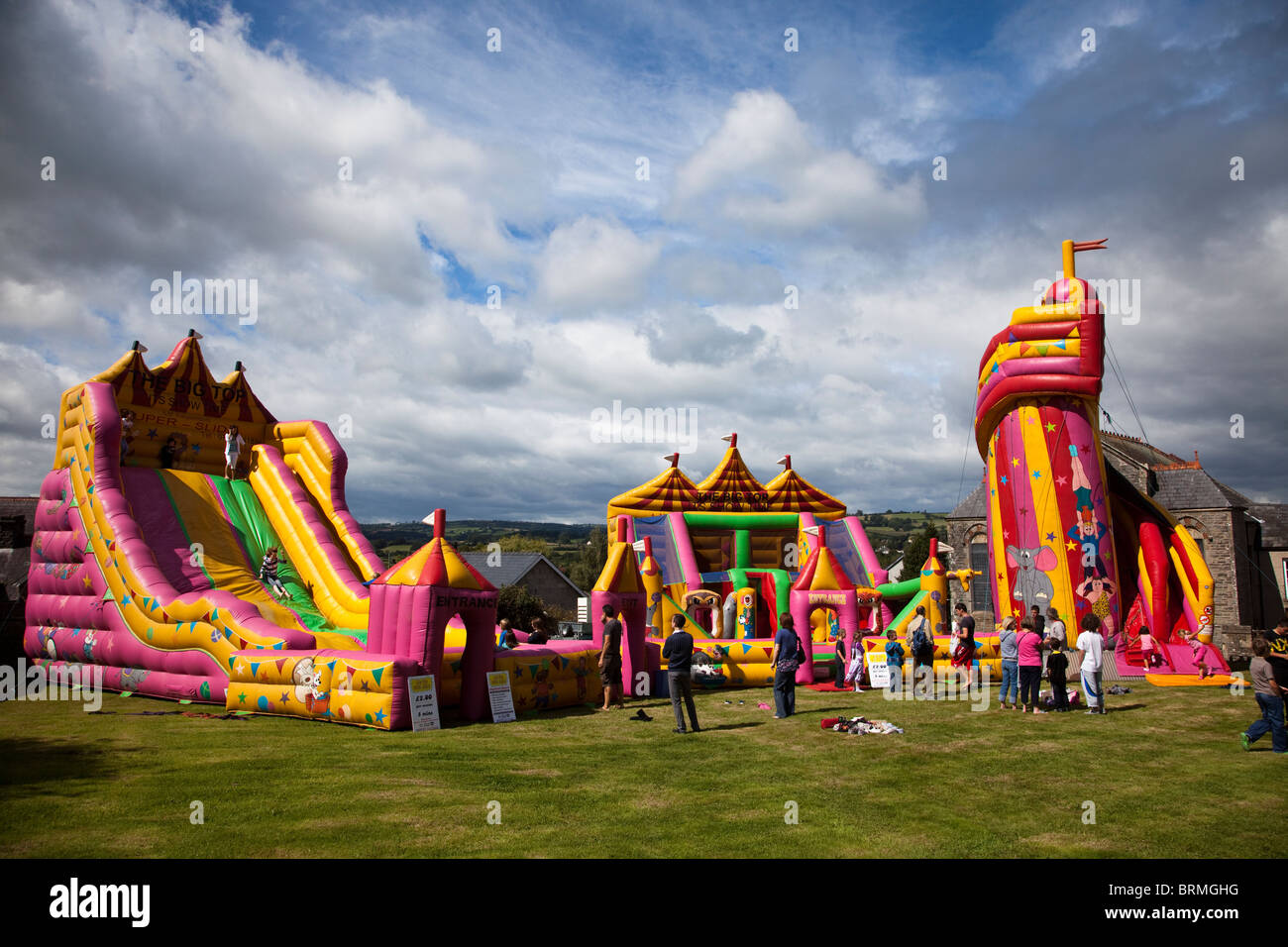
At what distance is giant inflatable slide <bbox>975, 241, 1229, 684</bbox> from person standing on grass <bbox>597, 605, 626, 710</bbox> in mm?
7962

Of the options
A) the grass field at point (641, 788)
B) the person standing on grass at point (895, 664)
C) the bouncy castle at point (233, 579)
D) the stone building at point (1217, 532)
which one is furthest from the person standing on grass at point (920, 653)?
the stone building at point (1217, 532)

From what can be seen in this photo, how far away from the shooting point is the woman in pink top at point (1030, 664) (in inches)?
437

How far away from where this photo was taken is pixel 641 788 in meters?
6.95

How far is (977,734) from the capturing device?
9.48 meters

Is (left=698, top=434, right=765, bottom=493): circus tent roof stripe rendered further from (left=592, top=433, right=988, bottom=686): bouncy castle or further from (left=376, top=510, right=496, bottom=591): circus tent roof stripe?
(left=376, top=510, right=496, bottom=591): circus tent roof stripe

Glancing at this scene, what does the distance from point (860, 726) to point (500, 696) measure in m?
4.56

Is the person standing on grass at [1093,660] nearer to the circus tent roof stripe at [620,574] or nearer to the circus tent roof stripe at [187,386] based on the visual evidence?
the circus tent roof stripe at [620,574]

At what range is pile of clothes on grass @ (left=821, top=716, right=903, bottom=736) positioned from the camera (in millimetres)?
9758

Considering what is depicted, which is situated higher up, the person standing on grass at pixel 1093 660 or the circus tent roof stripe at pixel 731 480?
the circus tent roof stripe at pixel 731 480

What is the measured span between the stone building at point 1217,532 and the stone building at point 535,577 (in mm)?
20267

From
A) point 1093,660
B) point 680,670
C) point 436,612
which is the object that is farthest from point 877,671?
point 436,612

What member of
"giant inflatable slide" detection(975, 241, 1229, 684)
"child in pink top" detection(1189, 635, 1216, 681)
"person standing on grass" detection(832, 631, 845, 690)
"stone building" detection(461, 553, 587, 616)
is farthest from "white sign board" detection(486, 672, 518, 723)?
"stone building" detection(461, 553, 587, 616)

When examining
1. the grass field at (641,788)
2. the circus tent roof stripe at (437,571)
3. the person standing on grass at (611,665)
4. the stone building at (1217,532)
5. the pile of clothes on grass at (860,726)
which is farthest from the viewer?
the stone building at (1217,532)
